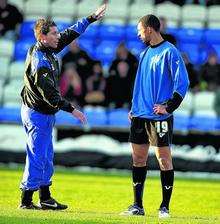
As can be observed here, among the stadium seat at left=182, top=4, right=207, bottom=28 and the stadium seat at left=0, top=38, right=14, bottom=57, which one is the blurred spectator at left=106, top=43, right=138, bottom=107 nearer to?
the stadium seat at left=182, top=4, right=207, bottom=28

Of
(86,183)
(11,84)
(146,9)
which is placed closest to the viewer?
(86,183)

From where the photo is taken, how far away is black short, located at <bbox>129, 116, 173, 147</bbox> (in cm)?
1034

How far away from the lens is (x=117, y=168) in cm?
1870

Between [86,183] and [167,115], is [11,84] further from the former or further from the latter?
[167,115]

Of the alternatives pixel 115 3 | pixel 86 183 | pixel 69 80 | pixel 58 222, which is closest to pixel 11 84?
pixel 69 80

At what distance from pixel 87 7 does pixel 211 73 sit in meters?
4.62

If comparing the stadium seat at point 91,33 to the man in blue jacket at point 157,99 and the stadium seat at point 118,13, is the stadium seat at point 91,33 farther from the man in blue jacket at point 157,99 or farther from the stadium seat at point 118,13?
the man in blue jacket at point 157,99

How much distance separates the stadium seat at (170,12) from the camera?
22.7 m

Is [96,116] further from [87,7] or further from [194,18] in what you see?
[87,7]

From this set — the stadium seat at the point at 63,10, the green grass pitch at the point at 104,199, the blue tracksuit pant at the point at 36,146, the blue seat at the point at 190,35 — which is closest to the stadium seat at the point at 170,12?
the blue seat at the point at 190,35

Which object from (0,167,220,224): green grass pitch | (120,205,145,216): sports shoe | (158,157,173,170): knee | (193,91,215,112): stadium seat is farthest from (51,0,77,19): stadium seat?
(158,157,173,170): knee

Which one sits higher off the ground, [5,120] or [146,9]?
[146,9]

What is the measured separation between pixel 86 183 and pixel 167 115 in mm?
5647

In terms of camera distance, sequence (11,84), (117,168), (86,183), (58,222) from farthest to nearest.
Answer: (11,84), (117,168), (86,183), (58,222)
